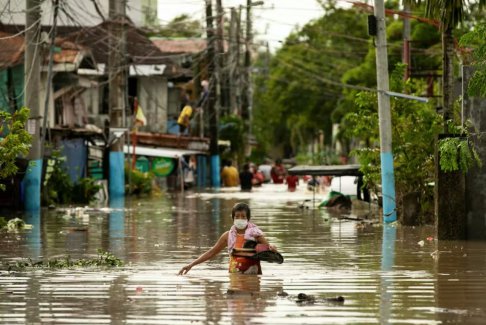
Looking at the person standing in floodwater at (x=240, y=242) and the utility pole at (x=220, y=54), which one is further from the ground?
the utility pole at (x=220, y=54)

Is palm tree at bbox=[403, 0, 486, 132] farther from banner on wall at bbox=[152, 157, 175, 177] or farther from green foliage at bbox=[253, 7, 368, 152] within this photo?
green foliage at bbox=[253, 7, 368, 152]

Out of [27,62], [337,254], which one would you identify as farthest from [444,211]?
[27,62]

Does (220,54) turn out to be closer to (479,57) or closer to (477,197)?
(477,197)

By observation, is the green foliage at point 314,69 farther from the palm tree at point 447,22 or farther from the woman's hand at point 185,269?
the woman's hand at point 185,269

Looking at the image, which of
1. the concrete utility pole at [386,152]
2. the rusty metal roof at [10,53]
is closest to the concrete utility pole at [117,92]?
the rusty metal roof at [10,53]

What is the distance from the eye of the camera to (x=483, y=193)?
71.4 ft

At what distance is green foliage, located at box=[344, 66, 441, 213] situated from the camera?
2689cm

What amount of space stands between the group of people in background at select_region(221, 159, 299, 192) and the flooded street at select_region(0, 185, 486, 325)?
22169mm

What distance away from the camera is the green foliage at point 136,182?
49344 millimetres

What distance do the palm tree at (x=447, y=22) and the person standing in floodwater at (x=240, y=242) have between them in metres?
9.67

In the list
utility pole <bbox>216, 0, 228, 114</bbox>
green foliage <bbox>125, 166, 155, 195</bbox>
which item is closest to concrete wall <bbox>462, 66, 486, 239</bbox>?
green foliage <bbox>125, 166, 155, 195</bbox>

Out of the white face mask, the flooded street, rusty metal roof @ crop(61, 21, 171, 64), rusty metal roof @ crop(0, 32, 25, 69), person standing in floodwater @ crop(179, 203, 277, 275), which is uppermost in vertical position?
rusty metal roof @ crop(61, 21, 171, 64)

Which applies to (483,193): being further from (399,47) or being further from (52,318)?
(399,47)

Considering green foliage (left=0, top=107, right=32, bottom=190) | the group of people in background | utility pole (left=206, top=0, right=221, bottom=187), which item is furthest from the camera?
Result: utility pole (left=206, top=0, right=221, bottom=187)
